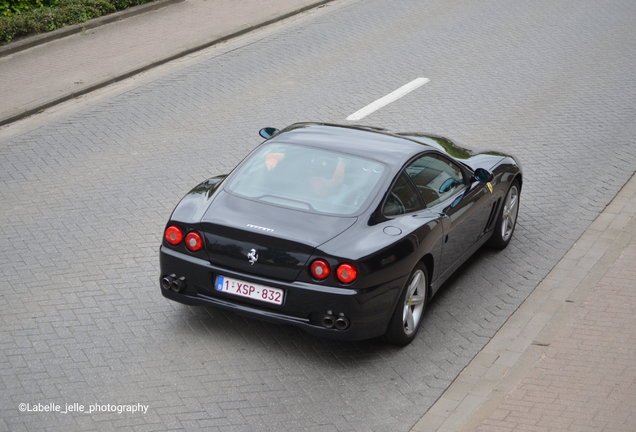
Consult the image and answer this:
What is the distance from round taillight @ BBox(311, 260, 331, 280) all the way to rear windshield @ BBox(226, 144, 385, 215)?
53 cm

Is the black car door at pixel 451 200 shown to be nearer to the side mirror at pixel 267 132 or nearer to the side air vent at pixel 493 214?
the side air vent at pixel 493 214

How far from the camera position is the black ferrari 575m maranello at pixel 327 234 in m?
5.68

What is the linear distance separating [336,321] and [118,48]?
35.8ft

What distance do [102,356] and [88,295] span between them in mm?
1008

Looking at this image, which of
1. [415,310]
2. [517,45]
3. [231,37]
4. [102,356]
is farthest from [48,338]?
[517,45]

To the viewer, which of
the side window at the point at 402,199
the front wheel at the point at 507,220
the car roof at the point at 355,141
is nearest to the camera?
the side window at the point at 402,199

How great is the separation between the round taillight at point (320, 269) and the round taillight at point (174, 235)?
45.1 inches

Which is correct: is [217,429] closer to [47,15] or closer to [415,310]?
[415,310]

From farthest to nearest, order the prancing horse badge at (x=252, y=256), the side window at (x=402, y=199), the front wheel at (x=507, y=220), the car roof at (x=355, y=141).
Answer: the front wheel at (x=507, y=220)
the car roof at (x=355, y=141)
the side window at (x=402, y=199)
the prancing horse badge at (x=252, y=256)

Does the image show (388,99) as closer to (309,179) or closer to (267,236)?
(309,179)

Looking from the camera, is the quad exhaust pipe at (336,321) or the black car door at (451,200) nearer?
the quad exhaust pipe at (336,321)

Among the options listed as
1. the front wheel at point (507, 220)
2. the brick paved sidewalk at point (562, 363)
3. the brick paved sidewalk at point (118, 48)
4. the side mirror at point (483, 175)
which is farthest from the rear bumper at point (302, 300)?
the brick paved sidewalk at point (118, 48)

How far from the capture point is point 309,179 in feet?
20.6

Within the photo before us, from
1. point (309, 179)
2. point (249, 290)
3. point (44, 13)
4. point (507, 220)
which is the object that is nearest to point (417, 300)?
point (309, 179)
